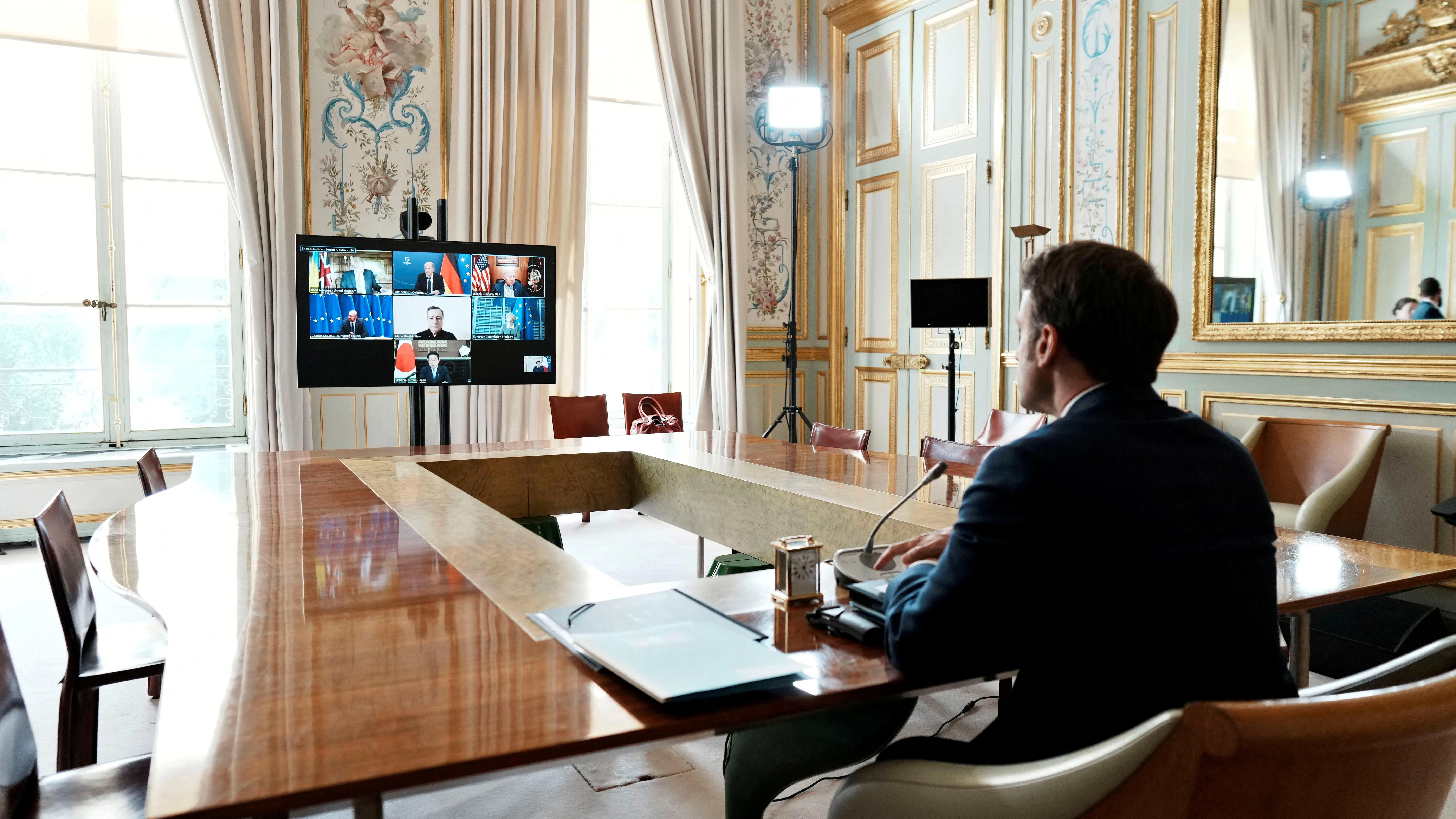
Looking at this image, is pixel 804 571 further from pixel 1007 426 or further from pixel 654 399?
pixel 654 399

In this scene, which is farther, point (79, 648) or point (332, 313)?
point (332, 313)

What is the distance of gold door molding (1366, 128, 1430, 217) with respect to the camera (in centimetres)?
374

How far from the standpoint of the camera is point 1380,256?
385 centimetres

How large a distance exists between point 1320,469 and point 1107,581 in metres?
3.47

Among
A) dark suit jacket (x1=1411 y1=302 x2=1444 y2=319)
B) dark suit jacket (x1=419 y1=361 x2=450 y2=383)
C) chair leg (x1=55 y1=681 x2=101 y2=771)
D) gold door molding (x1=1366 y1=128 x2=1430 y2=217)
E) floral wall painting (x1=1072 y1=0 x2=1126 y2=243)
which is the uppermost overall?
floral wall painting (x1=1072 y1=0 x2=1126 y2=243)

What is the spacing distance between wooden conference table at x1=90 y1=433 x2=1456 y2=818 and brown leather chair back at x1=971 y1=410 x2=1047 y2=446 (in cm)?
111

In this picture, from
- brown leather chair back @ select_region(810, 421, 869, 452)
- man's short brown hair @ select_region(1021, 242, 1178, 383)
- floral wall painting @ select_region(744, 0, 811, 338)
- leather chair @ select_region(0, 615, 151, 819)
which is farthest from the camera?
floral wall painting @ select_region(744, 0, 811, 338)

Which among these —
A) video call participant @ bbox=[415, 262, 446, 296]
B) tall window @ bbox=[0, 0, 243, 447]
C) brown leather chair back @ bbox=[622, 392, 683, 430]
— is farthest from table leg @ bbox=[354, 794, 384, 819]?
tall window @ bbox=[0, 0, 243, 447]

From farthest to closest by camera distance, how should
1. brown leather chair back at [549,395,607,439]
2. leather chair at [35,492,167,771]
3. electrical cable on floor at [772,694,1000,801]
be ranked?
1. brown leather chair back at [549,395,607,439]
2. electrical cable on floor at [772,694,1000,801]
3. leather chair at [35,492,167,771]

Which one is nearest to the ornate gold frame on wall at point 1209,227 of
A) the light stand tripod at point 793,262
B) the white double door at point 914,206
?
the white double door at point 914,206

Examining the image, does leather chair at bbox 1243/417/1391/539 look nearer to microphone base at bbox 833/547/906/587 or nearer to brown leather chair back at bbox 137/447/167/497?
microphone base at bbox 833/547/906/587

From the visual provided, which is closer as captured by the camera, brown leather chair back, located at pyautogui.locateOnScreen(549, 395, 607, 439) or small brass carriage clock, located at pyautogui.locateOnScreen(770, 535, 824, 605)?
small brass carriage clock, located at pyautogui.locateOnScreen(770, 535, 824, 605)

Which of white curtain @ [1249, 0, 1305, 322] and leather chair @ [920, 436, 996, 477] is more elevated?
white curtain @ [1249, 0, 1305, 322]

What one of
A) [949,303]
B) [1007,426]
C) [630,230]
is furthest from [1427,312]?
[630,230]
